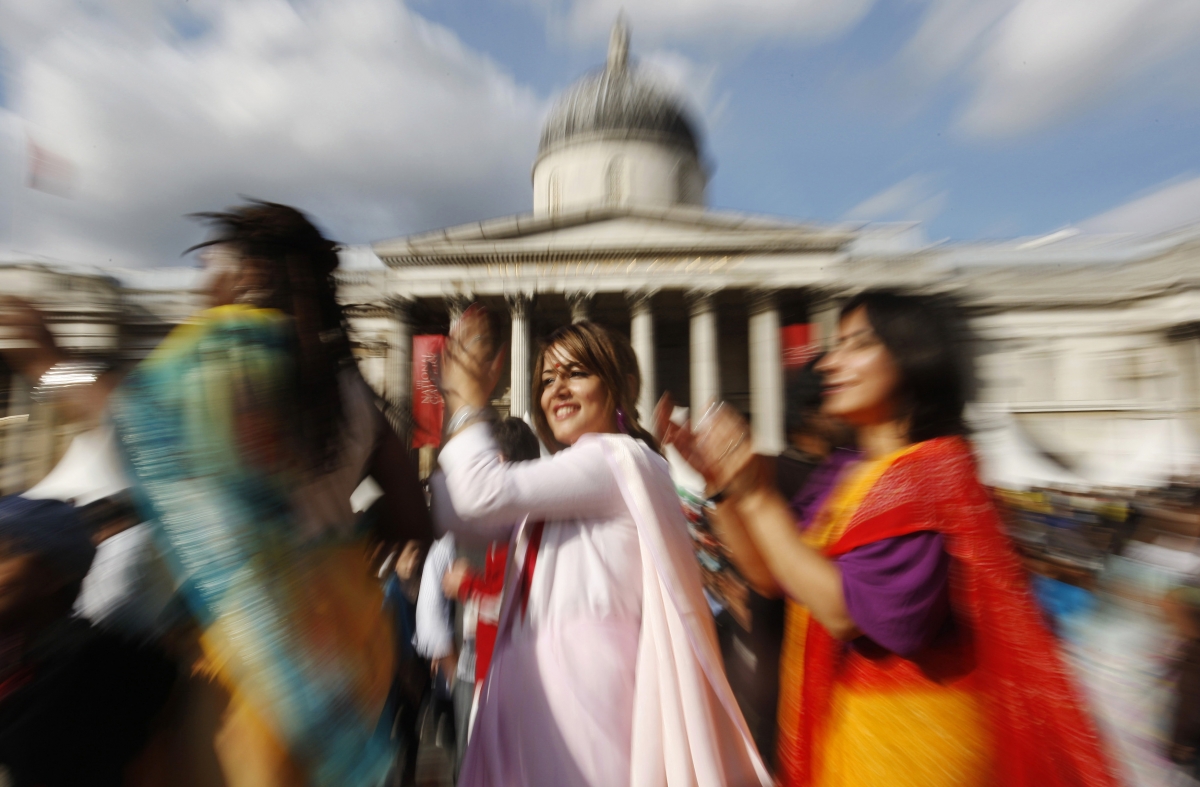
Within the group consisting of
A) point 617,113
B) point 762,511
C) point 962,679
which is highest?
point 617,113

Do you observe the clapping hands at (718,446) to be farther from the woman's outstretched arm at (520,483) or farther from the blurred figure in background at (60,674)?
the blurred figure in background at (60,674)

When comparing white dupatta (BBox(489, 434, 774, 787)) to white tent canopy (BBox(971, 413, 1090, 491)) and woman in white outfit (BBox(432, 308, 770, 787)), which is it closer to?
woman in white outfit (BBox(432, 308, 770, 787))

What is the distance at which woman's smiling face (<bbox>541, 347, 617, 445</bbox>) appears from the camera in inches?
71.7

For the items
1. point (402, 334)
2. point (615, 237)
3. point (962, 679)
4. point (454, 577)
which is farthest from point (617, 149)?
point (962, 679)

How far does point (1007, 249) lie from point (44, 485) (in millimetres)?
24047

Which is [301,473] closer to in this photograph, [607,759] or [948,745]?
[607,759]

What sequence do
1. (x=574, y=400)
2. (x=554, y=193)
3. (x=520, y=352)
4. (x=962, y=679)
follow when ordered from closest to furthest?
(x=962, y=679)
(x=574, y=400)
(x=520, y=352)
(x=554, y=193)

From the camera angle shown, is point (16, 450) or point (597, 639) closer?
point (597, 639)

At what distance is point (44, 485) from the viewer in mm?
2033

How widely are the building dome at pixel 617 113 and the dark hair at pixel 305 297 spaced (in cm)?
2906

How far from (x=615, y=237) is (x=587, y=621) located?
2119 centimetres

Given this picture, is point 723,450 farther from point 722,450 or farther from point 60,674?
point 60,674

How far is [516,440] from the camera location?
360 cm

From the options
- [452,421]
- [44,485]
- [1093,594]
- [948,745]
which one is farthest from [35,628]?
[1093,594]
